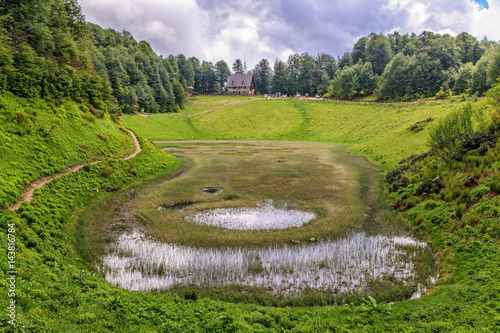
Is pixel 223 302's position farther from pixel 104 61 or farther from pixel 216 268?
pixel 104 61

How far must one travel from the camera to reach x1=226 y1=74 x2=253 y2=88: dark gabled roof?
167375 mm

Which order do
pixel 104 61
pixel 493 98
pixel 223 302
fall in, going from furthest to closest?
pixel 104 61
pixel 493 98
pixel 223 302

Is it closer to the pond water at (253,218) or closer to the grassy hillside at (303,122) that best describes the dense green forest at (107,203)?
the pond water at (253,218)

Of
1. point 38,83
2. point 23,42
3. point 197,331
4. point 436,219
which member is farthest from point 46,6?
point 436,219

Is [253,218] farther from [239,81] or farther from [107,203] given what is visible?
[239,81]

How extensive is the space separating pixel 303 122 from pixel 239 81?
84238 mm

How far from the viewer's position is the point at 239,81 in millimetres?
168750

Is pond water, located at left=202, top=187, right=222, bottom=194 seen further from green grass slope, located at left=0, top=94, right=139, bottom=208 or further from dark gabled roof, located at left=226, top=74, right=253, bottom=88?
dark gabled roof, located at left=226, top=74, right=253, bottom=88

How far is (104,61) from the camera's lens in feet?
303

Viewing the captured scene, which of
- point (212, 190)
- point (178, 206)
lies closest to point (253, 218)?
point (178, 206)

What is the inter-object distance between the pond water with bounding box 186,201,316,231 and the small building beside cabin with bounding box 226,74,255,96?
151 m

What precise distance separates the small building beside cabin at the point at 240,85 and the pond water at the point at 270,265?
15714 cm

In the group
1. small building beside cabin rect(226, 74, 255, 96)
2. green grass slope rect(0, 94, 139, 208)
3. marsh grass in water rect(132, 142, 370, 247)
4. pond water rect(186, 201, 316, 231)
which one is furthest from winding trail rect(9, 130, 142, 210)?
small building beside cabin rect(226, 74, 255, 96)

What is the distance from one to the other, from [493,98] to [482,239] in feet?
53.2
